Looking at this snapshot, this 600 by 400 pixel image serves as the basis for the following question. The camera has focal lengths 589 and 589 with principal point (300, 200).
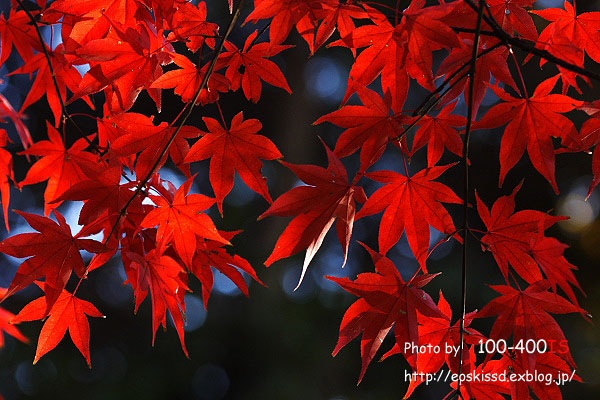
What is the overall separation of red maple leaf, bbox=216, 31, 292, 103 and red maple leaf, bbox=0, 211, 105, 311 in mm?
364

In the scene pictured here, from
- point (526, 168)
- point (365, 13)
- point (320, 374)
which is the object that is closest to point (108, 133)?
point (365, 13)

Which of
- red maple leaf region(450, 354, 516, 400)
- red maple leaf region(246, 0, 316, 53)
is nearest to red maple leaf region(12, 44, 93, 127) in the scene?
red maple leaf region(246, 0, 316, 53)

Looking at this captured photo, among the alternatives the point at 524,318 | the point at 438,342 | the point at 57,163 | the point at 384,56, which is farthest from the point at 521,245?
the point at 57,163

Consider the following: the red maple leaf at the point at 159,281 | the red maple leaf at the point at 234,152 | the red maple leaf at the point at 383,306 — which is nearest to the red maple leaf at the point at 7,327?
the red maple leaf at the point at 159,281

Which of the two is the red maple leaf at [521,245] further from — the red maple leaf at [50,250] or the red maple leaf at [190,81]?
the red maple leaf at [50,250]

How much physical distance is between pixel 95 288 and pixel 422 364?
3184 mm

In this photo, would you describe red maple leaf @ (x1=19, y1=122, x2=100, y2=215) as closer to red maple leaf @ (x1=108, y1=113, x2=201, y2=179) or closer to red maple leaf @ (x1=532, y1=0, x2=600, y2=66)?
red maple leaf @ (x1=108, y1=113, x2=201, y2=179)

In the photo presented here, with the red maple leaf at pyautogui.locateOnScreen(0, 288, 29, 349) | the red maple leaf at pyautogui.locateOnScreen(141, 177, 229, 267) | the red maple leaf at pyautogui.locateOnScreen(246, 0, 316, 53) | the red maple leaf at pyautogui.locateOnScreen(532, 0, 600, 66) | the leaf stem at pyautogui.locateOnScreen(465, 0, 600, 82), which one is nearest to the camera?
the leaf stem at pyautogui.locateOnScreen(465, 0, 600, 82)

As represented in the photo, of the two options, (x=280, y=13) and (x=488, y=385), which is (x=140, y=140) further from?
(x=488, y=385)

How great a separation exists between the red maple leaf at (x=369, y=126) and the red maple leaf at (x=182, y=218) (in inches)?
8.5

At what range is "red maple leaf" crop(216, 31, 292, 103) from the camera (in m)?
0.96

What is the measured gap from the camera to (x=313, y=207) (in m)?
0.68

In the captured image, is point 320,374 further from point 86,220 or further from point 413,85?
point 86,220

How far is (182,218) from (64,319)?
280mm
